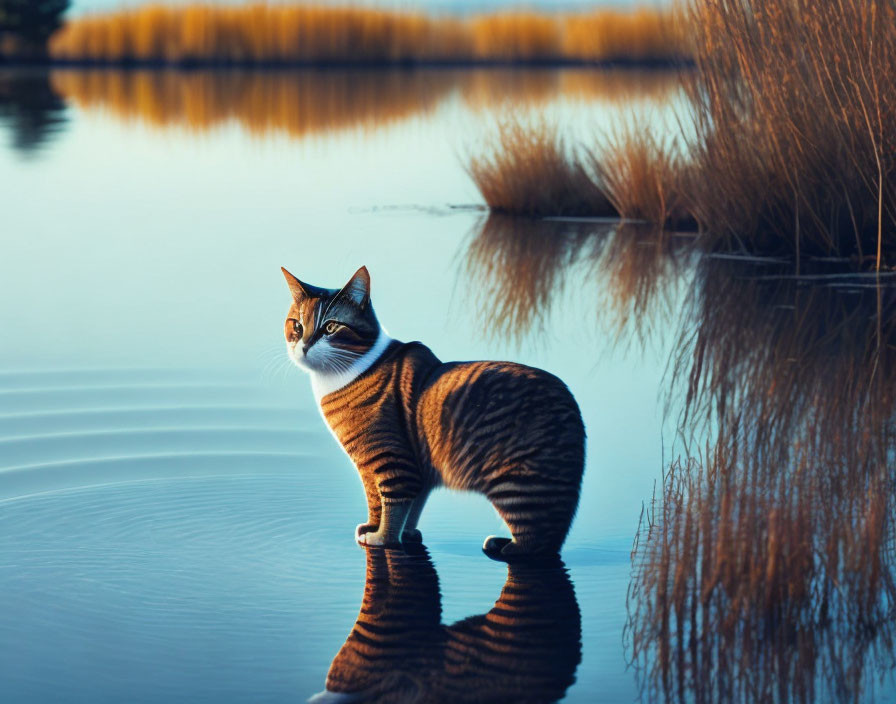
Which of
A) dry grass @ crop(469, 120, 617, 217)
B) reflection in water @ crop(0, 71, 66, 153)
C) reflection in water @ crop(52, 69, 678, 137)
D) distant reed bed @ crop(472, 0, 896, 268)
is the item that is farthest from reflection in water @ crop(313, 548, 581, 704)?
reflection in water @ crop(0, 71, 66, 153)

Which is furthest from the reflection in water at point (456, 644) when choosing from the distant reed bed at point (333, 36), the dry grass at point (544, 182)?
the distant reed bed at point (333, 36)

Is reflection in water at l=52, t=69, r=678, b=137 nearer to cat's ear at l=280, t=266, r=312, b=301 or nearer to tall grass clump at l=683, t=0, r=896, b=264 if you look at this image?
tall grass clump at l=683, t=0, r=896, b=264

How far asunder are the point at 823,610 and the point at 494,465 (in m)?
0.91

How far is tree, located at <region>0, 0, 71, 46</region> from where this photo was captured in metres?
23.7

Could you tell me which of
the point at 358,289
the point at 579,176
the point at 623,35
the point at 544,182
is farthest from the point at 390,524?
the point at 623,35

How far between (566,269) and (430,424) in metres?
4.08

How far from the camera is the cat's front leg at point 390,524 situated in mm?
3480

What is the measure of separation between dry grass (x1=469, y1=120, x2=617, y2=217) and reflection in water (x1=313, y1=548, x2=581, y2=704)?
6.14 m

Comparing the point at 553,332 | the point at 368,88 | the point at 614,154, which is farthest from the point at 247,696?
the point at 368,88

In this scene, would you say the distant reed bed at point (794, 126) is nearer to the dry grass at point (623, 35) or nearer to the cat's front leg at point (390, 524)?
the cat's front leg at point (390, 524)

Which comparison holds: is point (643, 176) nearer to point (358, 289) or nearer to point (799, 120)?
point (799, 120)

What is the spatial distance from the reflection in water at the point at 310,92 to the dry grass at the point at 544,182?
2.79 meters

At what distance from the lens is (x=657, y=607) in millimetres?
2773

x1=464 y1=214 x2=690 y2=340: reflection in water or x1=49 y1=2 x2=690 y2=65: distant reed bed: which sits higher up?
x1=49 y1=2 x2=690 y2=65: distant reed bed
